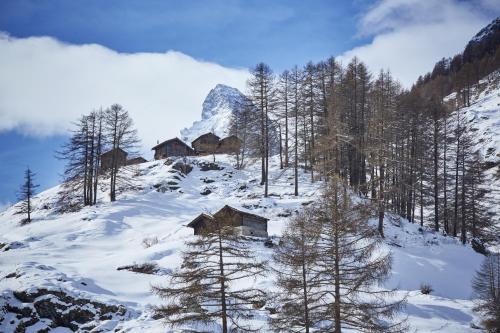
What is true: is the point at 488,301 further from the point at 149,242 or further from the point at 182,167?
the point at 182,167

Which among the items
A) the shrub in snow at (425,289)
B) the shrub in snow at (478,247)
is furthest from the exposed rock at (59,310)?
the shrub in snow at (478,247)

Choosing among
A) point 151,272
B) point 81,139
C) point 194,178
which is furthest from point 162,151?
point 151,272

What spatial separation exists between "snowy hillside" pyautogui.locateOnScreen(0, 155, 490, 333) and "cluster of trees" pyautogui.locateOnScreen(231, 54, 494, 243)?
157 inches

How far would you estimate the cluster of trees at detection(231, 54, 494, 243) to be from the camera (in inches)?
1393

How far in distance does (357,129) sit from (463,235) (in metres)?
15.6

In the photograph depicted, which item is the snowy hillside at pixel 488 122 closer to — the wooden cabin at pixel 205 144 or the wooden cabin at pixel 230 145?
the wooden cabin at pixel 230 145

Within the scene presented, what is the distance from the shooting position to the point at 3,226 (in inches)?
1559

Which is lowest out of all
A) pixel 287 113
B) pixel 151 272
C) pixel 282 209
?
pixel 151 272

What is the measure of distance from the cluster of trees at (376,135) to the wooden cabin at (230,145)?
5631 mm

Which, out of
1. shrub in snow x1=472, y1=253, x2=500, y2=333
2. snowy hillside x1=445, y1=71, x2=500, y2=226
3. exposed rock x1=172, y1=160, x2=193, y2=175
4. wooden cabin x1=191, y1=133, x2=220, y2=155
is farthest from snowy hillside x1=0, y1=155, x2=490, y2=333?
snowy hillside x1=445, y1=71, x2=500, y2=226

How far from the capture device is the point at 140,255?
2650cm

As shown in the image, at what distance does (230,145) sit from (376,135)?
32.1 m

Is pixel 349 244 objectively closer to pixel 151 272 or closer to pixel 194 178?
pixel 151 272

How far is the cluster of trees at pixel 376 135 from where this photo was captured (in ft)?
116
